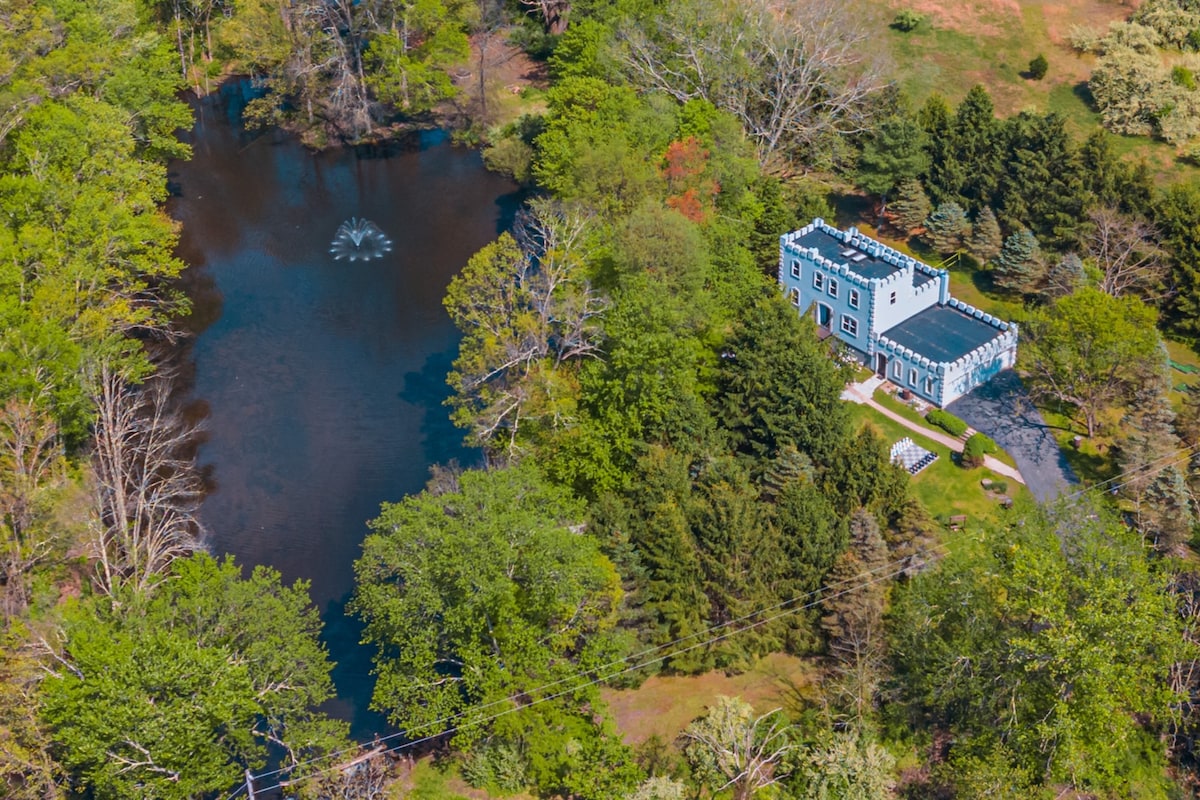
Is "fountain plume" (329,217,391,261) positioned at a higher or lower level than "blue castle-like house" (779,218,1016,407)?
lower

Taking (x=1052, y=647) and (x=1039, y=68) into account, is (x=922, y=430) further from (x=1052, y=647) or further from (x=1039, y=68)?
(x=1039, y=68)

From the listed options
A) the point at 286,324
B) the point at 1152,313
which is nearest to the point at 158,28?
the point at 286,324

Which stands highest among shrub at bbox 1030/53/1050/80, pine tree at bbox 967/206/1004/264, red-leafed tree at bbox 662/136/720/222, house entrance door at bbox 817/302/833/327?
red-leafed tree at bbox 662/136/720/222

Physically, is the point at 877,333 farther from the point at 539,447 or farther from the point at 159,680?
the point at 159,680

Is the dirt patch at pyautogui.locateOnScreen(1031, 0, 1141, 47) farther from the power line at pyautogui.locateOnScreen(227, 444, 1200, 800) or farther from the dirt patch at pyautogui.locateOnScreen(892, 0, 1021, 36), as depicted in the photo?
the power line at pyautogui.locateOnScreen(227, 444, 1200, 800)

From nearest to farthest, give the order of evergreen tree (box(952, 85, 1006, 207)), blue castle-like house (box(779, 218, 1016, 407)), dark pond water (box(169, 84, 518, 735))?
dark pond water (box(169, 84, 518, 735)) → blue castle-like house (box(779, 218, 1016, 407)) → evergreen tree (box(952, 85, 1006, 207))

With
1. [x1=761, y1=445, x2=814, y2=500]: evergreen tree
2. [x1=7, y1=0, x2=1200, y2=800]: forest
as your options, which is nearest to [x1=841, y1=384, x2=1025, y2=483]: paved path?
[x1=7, y1=0, x2=1200, y2=800]: forest
